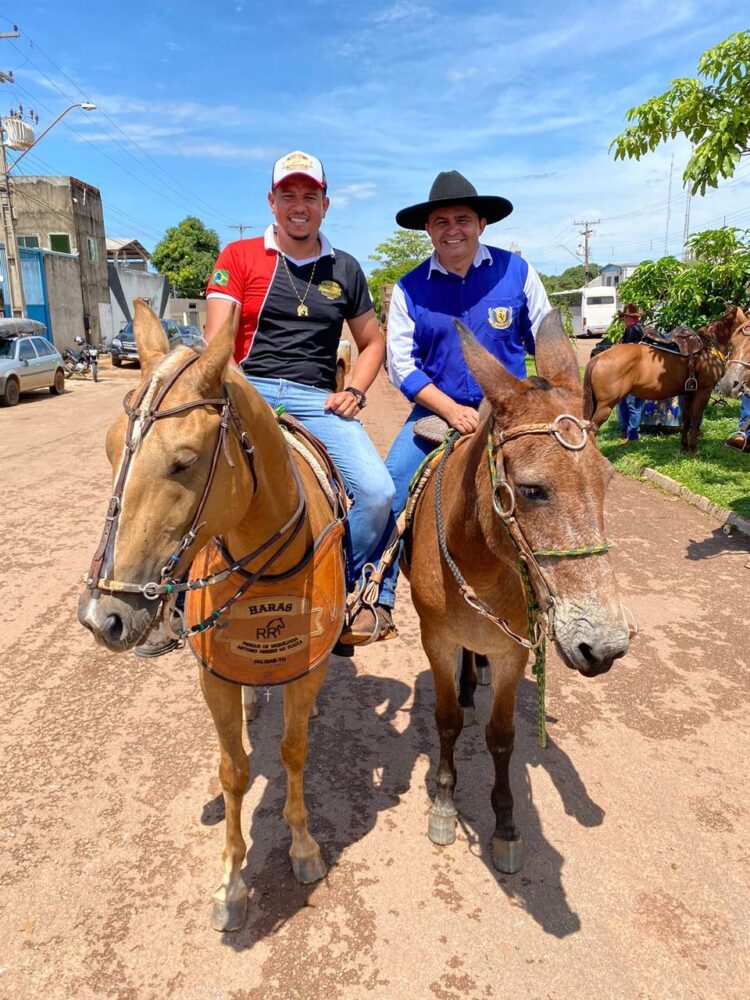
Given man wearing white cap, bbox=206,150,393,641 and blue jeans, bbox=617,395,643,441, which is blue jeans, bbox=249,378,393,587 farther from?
blue jeans, bbox=617,395,643,441

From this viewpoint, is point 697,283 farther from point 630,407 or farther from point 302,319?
point 302,319

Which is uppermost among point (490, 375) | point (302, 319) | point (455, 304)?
point (455, 304)

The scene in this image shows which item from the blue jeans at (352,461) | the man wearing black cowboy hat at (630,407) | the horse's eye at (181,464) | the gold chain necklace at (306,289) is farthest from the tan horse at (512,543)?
the man wearing black cowboy hat at (630,407)

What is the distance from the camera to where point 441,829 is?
3.05m

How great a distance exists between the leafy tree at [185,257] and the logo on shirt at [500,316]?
176ft

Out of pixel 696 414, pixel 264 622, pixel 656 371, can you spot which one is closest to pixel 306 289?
pixel 264 622

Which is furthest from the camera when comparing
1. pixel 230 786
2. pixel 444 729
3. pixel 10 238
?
pixel 10 238

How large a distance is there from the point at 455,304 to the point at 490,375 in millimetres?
1452

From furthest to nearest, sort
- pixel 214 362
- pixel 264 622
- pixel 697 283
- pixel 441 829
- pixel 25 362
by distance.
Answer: pixel 25 362, pixel 697 283, pixel 441 829, pixel 264 622, pixel 214 362

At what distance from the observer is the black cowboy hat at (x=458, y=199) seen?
3.21m

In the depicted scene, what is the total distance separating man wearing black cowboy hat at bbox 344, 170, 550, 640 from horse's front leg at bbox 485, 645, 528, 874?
0.70 m

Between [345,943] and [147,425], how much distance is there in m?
2.20

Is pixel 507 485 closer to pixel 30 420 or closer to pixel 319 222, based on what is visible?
pixel 319 222

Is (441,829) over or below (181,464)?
below
